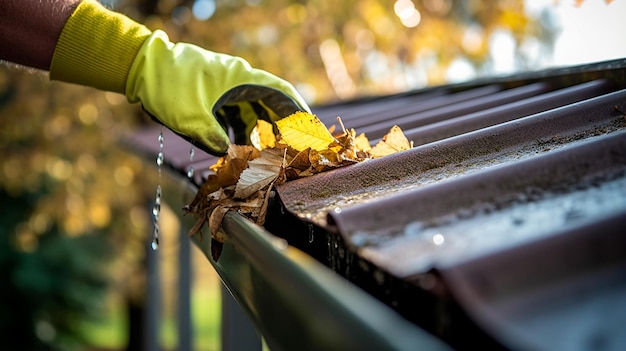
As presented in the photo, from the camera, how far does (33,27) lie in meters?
1.96

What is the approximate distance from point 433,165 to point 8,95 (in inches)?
359

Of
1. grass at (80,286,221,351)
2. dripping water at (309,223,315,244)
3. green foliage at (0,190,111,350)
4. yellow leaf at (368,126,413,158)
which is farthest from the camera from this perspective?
grass at (80,286,221,351)

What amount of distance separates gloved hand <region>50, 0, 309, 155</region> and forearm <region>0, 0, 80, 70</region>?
0.04 m

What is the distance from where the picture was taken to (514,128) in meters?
1.40

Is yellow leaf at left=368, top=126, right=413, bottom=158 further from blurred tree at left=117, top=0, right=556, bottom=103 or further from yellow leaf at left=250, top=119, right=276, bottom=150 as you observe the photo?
blurred tree at left=117, top=0, right=556, bottom=103

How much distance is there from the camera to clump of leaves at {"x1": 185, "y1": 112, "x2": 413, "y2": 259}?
4.15 ft

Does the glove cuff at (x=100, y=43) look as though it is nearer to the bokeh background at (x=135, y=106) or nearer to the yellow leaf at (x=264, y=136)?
the yellow leaf at (x=264, y=136)

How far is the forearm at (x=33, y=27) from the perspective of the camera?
1.94 meters

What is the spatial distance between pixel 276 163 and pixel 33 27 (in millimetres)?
1123

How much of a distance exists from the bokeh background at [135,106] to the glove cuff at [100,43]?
3514 millimetres

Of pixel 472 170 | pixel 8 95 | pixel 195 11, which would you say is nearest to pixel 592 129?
pixel 472 170

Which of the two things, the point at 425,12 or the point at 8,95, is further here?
the point at 8,95

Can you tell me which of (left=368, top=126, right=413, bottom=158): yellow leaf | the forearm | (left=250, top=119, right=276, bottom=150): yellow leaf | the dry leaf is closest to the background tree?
the forearm

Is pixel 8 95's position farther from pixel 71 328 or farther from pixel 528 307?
pixel 528 307
